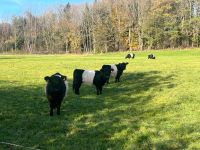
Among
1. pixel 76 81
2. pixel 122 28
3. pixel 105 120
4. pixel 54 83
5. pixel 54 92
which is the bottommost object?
pixel 105 120

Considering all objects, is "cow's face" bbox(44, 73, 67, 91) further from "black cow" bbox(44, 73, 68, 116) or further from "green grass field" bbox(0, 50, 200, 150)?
"green grass field" bbox(0, 50, 200, 150)

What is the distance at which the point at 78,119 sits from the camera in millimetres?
11492

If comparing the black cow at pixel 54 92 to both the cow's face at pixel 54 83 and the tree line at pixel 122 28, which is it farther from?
the tree line at pixel 122 28

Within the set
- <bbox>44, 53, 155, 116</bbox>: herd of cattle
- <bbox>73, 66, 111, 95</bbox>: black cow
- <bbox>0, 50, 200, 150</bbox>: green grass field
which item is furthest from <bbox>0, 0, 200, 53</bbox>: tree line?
<bbox>0, 50, 200, 150</bbox>: green grass field

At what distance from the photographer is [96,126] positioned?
35.0 feet

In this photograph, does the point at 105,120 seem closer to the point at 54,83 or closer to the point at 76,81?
the point at 54,83

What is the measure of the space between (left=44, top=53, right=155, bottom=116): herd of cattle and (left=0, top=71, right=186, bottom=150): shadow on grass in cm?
42

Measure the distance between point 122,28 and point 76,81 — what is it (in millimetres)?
76448

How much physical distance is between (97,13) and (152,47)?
21.7m

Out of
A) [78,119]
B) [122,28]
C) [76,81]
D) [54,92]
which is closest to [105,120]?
[78,119]

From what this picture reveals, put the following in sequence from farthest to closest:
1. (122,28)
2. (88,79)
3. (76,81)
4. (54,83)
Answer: (122,28) → (88,79) → (76,81) → (54,83)

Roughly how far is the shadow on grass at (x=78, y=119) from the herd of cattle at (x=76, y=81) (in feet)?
1.39

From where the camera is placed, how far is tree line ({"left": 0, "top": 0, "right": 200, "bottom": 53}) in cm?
8544

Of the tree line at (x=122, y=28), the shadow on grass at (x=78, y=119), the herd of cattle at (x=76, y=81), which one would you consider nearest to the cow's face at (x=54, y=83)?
the herd of cattle at (x=76, y=81)
